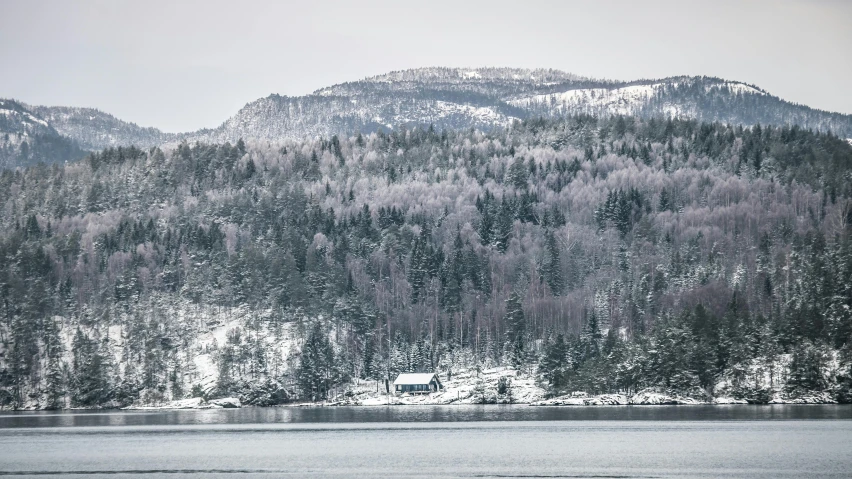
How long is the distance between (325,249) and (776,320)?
93.9m

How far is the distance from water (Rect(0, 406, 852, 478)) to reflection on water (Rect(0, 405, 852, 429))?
0.26m

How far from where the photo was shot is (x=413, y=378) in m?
139

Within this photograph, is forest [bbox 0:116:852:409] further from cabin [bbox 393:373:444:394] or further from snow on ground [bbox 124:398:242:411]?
cabin [bbox 393:373:444:394]

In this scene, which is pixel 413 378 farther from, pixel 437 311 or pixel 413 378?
pixel 437 311

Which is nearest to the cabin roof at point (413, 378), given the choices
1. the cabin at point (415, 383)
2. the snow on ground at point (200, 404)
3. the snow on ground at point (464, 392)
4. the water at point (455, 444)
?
the cabin at point (415, 383)

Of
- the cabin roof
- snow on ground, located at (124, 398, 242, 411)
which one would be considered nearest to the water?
the cabin roof

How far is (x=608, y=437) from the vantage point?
8394cm

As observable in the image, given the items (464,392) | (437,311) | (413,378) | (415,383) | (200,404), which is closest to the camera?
(464,392)

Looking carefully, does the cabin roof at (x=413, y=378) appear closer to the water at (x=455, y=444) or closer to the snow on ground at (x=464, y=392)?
the snow on ground at (x=464, y=392)

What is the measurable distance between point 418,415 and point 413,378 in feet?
74.2

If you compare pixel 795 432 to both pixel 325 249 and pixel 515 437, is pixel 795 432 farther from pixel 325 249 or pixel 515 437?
pixel 325 249

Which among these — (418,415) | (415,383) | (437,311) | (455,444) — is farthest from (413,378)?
(455,444)

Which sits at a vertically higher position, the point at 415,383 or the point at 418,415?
the point at 418,415

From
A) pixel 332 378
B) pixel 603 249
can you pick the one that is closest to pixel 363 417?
pixel 332 378
